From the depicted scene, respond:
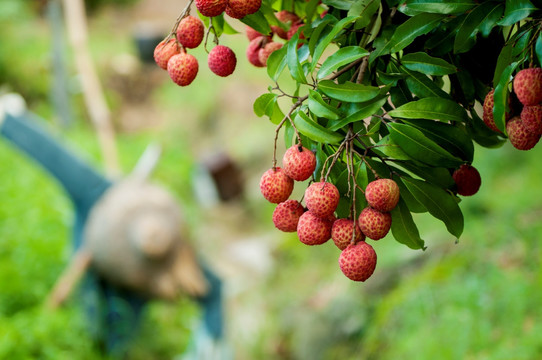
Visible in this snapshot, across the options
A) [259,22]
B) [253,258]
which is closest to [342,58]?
[259,22]

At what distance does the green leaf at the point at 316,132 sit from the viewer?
0.61 m

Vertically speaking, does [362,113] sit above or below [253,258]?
above

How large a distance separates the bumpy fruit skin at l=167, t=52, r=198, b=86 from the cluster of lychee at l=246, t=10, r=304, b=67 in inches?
5.4

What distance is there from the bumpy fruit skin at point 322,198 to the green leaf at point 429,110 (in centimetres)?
11

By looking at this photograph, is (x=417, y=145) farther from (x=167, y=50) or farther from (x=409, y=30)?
(x=167, y=50)

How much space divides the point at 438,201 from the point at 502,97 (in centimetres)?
13

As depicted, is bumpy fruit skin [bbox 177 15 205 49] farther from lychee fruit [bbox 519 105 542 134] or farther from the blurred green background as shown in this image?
the blurred green background

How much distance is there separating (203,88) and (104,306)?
311 cm

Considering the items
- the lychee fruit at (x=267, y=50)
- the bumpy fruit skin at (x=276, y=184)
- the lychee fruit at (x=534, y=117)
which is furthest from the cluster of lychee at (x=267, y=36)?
the lychee fruit at (x=534, y=117)

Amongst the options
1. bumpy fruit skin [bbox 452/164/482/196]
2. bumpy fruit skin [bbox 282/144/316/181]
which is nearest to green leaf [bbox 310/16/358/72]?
bumpy fruit skin [bbox 282/144/316/181]

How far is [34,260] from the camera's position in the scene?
3078 millimetres

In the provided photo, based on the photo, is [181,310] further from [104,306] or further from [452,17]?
[452,17]

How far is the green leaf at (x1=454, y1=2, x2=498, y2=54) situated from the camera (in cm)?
63

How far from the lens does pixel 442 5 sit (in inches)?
24.8
